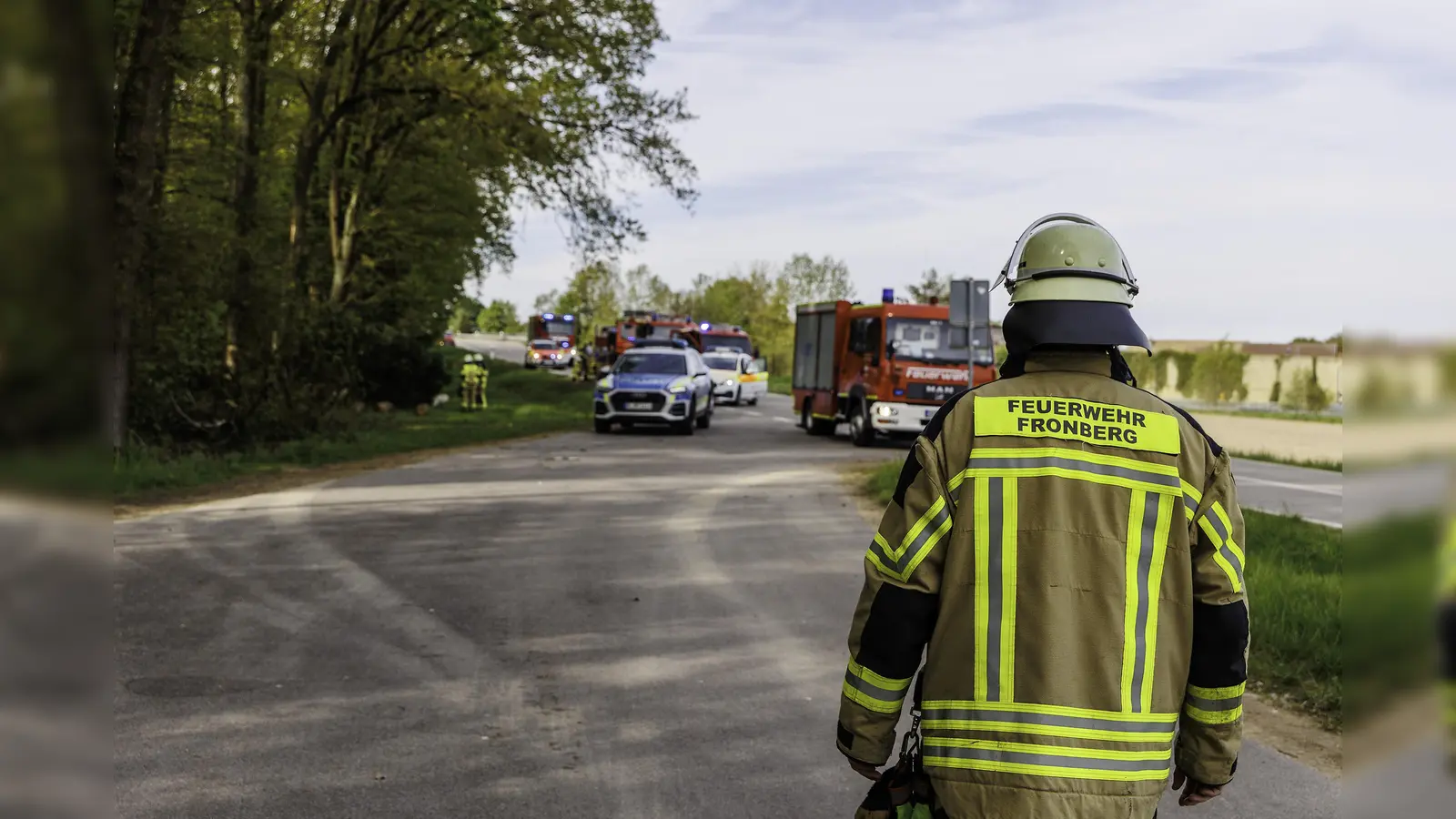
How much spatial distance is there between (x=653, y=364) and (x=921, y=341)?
6.76 meters

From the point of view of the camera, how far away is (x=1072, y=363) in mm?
2779

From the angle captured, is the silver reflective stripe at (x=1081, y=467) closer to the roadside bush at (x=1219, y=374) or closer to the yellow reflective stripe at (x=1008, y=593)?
the yellow reflective stripe at (x=1008, y=593)

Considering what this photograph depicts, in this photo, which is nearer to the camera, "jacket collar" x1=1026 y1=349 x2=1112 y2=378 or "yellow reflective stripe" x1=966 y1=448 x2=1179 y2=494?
"yellow reflective stripe" x1=966 y1=448 x2=1179 y2=494

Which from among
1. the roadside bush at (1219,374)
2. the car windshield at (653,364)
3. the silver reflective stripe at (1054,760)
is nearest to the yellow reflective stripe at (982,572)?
the silver reflective stripe at (1054,760)

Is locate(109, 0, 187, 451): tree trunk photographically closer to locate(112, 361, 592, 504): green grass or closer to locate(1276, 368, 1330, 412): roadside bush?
locate(112, 361, 592, 504): green grass

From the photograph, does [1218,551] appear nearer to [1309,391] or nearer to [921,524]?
[921,524]

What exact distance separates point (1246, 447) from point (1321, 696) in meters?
22.0

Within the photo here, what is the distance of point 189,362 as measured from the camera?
2127 cm

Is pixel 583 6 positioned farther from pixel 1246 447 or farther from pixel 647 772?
pixel 647 772

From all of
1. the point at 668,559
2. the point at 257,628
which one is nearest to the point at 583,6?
the point at 668,559

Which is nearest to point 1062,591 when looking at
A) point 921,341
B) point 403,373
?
point 921,341

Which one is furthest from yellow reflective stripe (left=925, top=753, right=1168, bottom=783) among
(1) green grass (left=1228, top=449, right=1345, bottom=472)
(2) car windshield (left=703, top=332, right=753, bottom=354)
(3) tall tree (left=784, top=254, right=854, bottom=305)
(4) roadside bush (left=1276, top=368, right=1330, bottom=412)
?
(3) tall tree (left=784, top=254, right=854, bottom=305)

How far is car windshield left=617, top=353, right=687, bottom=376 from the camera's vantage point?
28669mm

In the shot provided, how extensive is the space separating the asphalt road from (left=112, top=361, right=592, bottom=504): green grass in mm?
1556
